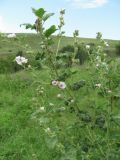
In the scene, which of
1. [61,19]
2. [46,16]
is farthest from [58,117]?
[46,16]

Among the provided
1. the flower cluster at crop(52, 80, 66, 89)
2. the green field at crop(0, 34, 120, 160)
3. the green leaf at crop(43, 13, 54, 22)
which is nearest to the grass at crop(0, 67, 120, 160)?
the green field at crop(0, 34, 120, 160)

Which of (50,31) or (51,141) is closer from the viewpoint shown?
(51,141)

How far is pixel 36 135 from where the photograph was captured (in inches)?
263

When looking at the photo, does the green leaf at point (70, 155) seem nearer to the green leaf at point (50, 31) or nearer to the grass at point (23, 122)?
the grass at point (23, 122)

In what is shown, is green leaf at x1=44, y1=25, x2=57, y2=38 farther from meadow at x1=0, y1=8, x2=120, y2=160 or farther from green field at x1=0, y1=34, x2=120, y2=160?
green field at x1=0, y1=34, x2=120, y2=160

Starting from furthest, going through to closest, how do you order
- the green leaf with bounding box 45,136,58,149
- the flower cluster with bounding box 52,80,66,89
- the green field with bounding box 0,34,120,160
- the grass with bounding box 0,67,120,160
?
1. the grass with bounding box 0,67,120,160
2. the green field with bounding box 0,34,120,160
3. the flower cluster with bounding box 52,80,66,89
4. the green leaf with bounding box 45,136,58,149

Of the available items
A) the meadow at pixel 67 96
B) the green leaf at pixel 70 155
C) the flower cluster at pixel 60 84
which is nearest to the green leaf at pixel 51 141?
the meadow at pixel 67 96

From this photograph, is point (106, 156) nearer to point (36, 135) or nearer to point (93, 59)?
point (93, 59)

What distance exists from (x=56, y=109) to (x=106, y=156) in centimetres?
63

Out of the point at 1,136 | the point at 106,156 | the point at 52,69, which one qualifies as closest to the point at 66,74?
the point at 52,69

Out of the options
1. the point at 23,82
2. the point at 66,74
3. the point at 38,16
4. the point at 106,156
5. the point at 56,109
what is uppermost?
the point at 38,16

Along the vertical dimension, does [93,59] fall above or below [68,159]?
above

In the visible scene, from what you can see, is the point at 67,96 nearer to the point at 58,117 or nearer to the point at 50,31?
the point at 50,31

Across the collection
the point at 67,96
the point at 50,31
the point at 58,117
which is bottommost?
the point at 58,117
